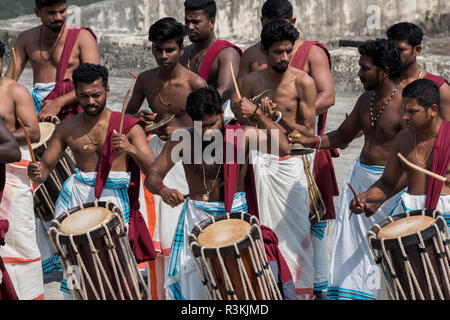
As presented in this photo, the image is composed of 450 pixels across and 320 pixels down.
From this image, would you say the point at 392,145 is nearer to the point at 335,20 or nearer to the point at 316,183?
the point at 316,183

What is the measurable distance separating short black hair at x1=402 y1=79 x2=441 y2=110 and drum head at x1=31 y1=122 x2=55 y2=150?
253 cm

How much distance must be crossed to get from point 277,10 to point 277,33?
2.69 feet

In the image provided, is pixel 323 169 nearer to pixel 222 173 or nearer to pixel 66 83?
pixel 222 173

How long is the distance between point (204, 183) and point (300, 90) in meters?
1.20

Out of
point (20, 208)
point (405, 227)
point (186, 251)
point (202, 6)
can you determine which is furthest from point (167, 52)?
point (405, 227)

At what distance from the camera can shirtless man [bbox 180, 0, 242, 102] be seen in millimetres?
8227

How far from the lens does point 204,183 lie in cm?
652

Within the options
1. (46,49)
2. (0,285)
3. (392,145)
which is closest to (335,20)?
(46,49)

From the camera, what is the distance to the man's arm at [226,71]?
802 centimetres

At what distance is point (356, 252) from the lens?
280 inches

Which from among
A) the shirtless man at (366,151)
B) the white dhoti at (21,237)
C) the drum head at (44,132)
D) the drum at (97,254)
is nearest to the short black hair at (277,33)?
the shirtless man at (366,151)

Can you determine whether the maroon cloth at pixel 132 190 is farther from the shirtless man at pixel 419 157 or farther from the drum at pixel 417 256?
the drum at pixel 417 256

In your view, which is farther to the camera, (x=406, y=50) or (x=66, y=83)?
(x=66, y=83)

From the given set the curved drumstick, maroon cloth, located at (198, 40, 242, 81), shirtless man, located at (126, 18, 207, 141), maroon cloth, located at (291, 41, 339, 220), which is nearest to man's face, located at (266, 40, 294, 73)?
maroon cloth, located at (291, 41, 339, 220)
